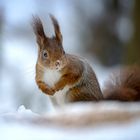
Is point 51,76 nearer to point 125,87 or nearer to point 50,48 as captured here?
point 50,48

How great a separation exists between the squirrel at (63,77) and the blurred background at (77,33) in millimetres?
2438

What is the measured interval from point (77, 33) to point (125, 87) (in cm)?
392

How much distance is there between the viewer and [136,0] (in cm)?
415

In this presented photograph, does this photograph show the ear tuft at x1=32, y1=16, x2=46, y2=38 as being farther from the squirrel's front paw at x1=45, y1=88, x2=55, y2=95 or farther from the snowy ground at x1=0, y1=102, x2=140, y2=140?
the snowy ground at x1=0, y1=102, x2=140, y2=140

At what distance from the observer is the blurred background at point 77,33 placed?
4215mm

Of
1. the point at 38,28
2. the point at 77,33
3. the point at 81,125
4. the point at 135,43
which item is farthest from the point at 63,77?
the point at 77,33

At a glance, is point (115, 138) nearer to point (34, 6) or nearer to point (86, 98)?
point (86, 98)

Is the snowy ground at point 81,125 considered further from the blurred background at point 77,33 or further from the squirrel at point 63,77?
the blurred background at point 77,33

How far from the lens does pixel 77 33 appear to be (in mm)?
5461

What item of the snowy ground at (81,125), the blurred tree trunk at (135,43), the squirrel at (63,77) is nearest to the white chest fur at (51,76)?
the squirrel at (63,77)

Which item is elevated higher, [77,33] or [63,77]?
[77,33]

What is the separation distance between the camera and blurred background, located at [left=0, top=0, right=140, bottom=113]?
13.8 ft

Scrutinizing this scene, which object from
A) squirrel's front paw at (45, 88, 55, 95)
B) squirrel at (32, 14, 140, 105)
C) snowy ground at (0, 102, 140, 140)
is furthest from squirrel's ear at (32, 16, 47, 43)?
snowy ground at (0, 102, 140, 140)

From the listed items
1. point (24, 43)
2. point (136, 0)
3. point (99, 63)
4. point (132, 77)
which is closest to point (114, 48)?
point (99, 63)
